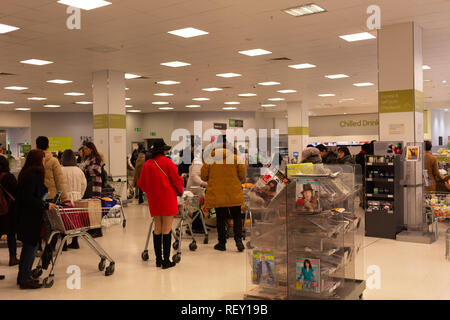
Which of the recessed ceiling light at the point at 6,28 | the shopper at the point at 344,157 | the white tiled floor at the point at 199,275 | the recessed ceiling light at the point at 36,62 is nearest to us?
the white tiled floor at the point at 199,275

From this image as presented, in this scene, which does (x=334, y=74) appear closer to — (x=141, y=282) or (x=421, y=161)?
(x=421, y=161)

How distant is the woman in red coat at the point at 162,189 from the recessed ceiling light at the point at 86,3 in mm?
2636

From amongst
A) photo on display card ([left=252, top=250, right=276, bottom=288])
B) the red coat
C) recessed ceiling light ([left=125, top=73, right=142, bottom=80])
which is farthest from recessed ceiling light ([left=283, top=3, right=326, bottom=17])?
recessed ceiling light ([left=125, top=73, right=142, bottom=80])

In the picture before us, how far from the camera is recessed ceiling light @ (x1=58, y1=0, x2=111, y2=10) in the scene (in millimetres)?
6965

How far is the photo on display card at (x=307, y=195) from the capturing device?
3.86m

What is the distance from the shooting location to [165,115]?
88.9 feet

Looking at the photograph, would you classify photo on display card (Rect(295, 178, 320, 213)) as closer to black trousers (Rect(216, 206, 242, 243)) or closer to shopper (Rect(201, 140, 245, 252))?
shopper (Rect(201, 140, 245, 252))

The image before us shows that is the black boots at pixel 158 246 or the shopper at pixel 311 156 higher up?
the shopper at pixel 311 156

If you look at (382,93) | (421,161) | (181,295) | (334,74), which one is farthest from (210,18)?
(334,74)

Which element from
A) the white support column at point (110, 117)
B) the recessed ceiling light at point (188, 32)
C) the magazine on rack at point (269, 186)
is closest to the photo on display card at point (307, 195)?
the magazine on rack at point (269, 186)

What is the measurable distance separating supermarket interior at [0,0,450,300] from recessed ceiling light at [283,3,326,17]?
0.02 m

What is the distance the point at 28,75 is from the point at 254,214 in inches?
452

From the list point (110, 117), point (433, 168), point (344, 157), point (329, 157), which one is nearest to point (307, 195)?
point (433, 168)

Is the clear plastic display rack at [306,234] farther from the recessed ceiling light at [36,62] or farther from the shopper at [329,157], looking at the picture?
the recessed ceiling light at [36,62]
